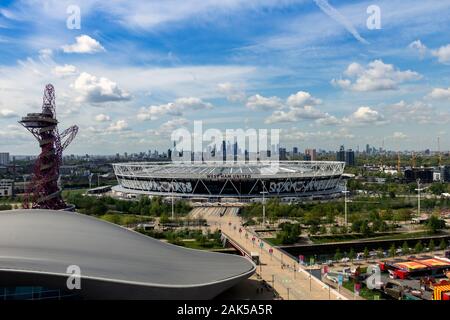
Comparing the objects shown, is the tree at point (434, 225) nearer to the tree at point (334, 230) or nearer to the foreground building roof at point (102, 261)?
the tree at point (334, 230)

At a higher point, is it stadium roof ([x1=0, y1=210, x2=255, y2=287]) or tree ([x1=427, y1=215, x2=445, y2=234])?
stadium roof ([x1=0, y1=210, x2=255, y2=287])

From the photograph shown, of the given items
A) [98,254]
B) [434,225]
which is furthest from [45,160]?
[434,225]

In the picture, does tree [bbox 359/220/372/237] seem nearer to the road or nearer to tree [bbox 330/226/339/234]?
tree [bbox 330/226/339/234]

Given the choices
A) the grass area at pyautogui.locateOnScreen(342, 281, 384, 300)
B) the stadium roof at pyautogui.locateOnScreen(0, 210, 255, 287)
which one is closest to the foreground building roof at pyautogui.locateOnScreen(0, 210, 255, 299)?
the stadium roof at pyautogui.locateOnScreen(0, 210, 255, 287)

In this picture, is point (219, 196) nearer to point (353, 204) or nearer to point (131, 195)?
point (131, 195)

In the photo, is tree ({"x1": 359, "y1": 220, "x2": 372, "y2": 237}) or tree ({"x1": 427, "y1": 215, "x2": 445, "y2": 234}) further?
tree ({"x1": 427, "y1": 215, "x2": 445, "y2": 234})

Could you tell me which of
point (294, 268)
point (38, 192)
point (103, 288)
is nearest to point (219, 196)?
point (38, 192)

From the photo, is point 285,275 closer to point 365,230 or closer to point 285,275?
point 285,275
